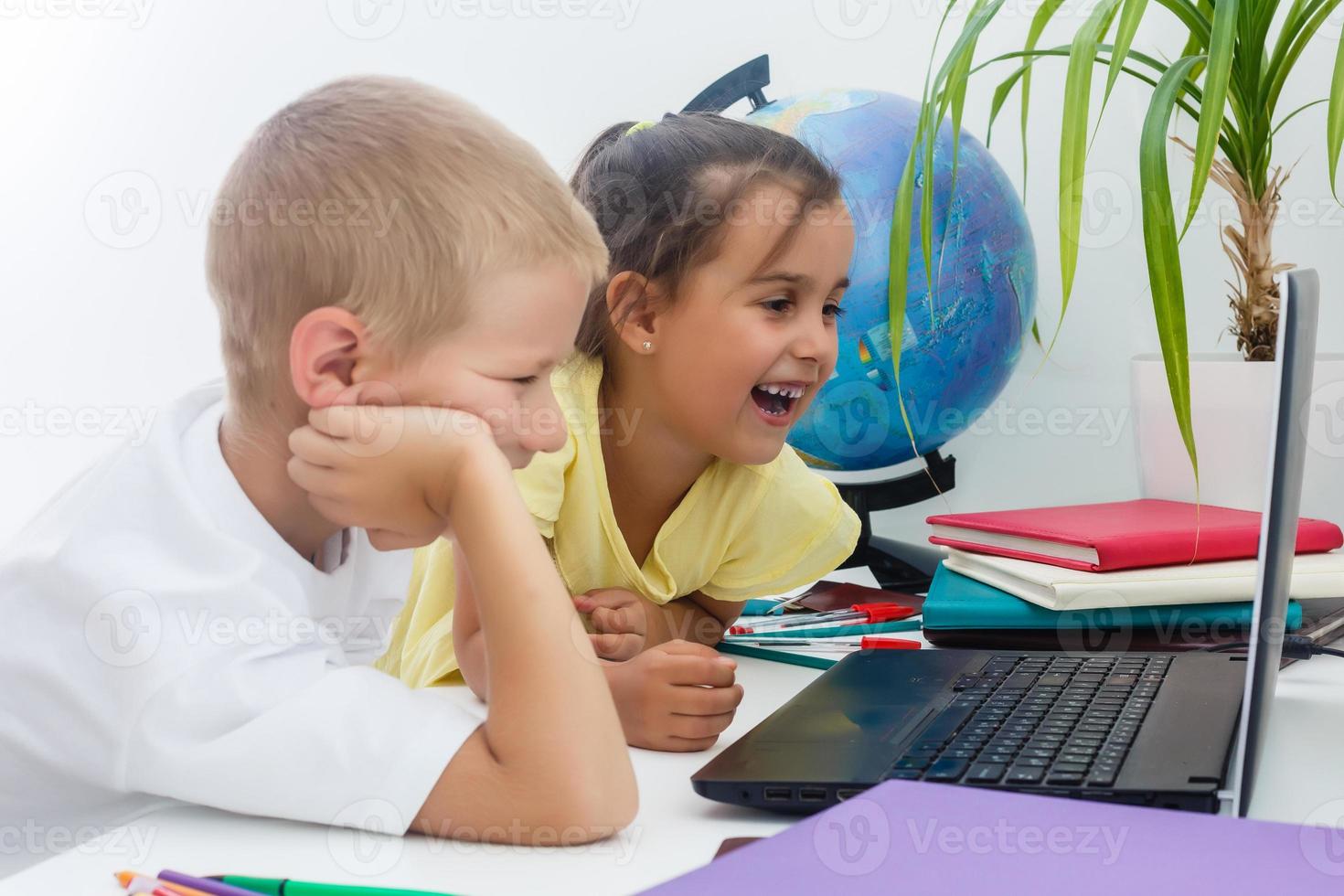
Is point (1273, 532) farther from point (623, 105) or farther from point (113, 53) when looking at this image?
point (113, 53)

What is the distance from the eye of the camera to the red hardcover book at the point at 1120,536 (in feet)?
2.87

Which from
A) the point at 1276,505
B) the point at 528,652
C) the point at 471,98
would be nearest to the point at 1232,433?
the point at 1276,505

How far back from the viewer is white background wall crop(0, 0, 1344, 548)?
1452 mm

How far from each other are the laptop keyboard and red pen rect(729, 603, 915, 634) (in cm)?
21

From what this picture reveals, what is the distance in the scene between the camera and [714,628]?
101cm

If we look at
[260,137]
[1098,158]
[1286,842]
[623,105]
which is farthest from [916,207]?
[1286,842]

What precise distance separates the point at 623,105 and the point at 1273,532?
1.21 metres

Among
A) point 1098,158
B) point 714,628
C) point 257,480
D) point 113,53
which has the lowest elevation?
point 714,628

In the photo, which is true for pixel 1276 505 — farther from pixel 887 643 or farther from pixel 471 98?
pixel 471 98

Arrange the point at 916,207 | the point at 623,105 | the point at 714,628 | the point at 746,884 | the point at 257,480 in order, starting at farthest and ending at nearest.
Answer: the point at 623,105
the point at 916,207
the point at 714,628
the point at 257,480
the point at 746,884

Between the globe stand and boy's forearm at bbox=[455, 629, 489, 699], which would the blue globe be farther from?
boy's forearm at bbox=[455, 629, 489, 699]

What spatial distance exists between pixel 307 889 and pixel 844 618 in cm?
63

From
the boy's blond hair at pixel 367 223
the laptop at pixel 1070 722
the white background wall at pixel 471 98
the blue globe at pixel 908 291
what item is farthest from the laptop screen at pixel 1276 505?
the white background wall at pixel 471 98

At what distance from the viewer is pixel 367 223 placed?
0.62 metres
